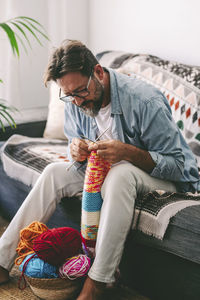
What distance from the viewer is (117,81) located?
1.60 meters

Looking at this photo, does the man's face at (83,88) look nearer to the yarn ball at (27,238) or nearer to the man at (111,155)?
the man at (111,155)

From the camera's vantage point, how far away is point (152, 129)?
1502 mm

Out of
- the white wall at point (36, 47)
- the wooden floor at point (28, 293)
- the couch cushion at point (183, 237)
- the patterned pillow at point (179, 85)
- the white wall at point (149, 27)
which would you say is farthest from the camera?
the white wall at point (36, 47)

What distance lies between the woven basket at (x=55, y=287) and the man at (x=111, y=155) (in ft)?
0.25

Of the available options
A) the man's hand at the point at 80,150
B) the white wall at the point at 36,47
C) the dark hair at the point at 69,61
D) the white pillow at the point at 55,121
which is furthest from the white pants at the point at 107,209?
the white wall at the point at 36,47

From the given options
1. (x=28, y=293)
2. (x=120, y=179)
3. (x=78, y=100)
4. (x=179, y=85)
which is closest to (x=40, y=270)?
(x=28, y=293)

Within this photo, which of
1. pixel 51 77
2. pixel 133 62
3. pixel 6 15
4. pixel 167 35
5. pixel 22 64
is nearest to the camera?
pixel 51 77

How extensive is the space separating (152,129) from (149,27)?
1301 mm

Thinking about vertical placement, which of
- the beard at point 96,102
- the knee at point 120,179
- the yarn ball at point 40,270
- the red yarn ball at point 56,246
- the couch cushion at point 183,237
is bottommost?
the yarn ball at point 40,270

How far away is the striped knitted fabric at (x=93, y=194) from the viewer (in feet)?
4.92

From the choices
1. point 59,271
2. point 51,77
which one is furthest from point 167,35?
point 59,271

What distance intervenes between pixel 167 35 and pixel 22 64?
112 centimetres

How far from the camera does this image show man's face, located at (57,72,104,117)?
4.89 ft

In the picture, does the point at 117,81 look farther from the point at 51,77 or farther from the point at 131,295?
the point at 131,295
